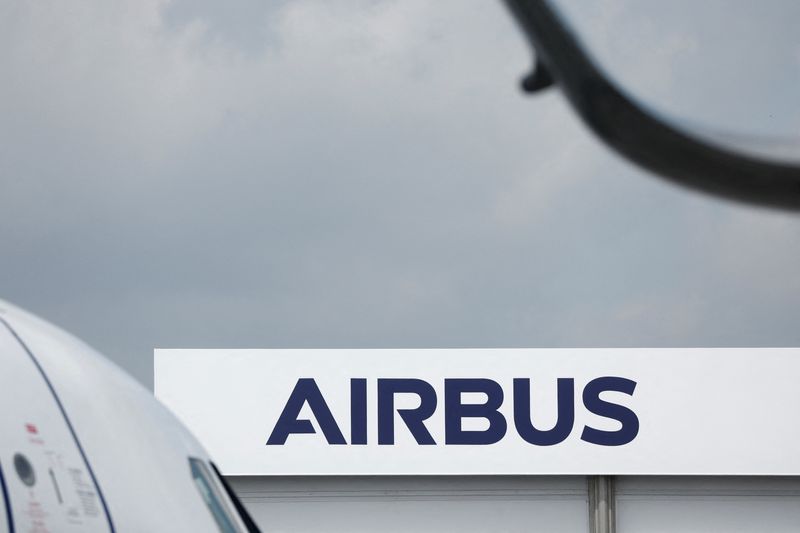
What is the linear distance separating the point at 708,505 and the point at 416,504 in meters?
6.08

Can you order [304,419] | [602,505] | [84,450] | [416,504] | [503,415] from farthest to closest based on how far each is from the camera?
1. [416,504]
2. [602,505]
3. [304,419]
4. [503,415]
5. [84,450]

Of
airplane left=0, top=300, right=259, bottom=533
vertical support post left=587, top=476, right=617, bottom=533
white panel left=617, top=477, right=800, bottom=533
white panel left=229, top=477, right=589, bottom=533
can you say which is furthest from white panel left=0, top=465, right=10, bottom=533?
white panel left=617, top=477, right=800, bottom=533

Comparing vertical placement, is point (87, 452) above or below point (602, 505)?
below

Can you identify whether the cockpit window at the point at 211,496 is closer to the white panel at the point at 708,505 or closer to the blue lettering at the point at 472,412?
the blue lettering at the point at 472,412

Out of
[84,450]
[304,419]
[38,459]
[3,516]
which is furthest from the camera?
[304,419]

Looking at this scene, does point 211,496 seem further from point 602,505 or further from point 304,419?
point 602,505

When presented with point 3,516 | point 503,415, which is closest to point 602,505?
point 503,415

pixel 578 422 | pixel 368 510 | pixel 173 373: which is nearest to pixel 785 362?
pixel 578 422

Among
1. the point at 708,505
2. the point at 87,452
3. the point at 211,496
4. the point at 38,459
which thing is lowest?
the point at 38,459

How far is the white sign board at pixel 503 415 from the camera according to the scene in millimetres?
23672

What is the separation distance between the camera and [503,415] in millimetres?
23672

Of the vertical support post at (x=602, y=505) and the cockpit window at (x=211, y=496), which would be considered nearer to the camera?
the cockpit window at (x=211, y=496)

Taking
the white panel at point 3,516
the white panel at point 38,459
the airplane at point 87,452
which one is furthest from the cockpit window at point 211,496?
the white panel at point 3,516

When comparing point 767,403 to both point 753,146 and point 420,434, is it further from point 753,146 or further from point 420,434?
point 753,146
